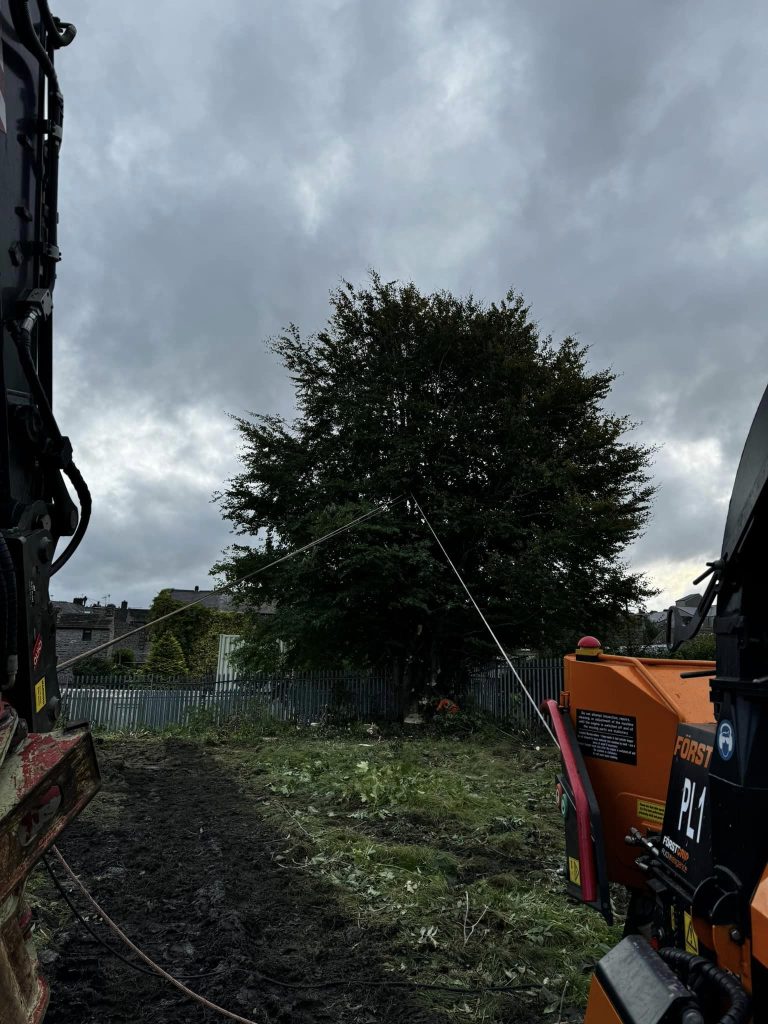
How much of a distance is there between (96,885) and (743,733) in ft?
17.1

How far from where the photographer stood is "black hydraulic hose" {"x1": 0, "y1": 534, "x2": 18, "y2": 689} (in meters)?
2.27

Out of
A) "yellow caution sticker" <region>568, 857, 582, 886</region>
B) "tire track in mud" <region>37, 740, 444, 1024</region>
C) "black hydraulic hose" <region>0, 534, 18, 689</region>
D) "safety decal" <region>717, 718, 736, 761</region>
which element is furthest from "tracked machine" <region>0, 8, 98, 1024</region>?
"yellow caution sticker" <region>568, 857, 582, 886</region>

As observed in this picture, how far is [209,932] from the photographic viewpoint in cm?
461

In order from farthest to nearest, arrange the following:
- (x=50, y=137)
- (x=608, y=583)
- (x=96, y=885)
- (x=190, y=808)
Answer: (x=608, y=583)
(x=190, y=808)
(x=96, y=885)
(x=50, y=137)

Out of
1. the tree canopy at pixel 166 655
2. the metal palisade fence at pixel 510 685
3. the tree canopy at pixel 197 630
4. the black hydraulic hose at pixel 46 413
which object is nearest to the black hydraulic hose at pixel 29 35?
the black hydraulic hose at pixel 46 413

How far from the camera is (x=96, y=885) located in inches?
219

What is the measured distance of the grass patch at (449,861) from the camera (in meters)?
4.05

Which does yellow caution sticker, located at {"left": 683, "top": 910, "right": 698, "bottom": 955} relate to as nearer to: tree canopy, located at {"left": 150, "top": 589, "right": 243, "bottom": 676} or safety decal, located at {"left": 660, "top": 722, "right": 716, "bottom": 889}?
safety decal, located at {"left": 660, "top": 722, "right": 716, "bottom": 889}

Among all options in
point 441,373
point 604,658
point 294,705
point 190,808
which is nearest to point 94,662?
point 294,705

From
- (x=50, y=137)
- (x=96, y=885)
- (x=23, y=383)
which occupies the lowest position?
(x=96, y=885)

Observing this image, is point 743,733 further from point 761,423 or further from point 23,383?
point 23,383

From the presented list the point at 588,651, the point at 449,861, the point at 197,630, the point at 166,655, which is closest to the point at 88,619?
the point at 197,630

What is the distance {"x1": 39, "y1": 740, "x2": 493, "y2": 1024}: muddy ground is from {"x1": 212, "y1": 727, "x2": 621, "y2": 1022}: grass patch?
242 mm

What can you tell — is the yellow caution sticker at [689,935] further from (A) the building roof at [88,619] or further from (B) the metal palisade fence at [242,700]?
(A) the building roof at [88,619]
